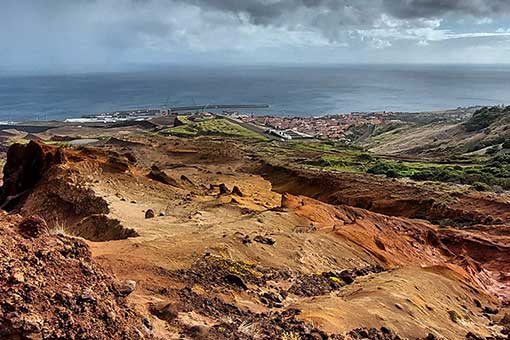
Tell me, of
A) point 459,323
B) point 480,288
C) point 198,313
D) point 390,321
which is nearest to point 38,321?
point 198,313

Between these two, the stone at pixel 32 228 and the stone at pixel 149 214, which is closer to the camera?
Result: the stone at pixel 32 228

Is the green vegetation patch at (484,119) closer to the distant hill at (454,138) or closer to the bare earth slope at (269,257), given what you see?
the distant hill at (454,138)

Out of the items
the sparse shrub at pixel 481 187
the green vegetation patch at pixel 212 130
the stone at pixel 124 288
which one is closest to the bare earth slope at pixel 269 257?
the stone at pixel 124 288

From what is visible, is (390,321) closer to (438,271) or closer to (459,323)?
(459,323)

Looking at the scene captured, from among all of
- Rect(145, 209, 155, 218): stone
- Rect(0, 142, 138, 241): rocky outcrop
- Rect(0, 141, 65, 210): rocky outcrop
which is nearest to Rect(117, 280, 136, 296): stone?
Rect(0, 142, 138, 241): rocky outcrop

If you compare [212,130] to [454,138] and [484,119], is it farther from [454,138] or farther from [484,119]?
[484,119]

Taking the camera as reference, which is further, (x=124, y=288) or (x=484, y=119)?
(x=484, y=119)

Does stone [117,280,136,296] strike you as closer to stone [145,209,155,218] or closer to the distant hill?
stone [145,209,155,218]

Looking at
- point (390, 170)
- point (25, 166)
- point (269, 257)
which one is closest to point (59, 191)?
point (25, 166)

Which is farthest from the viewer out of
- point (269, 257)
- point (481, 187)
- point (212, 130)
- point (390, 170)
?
point (212, 130)
